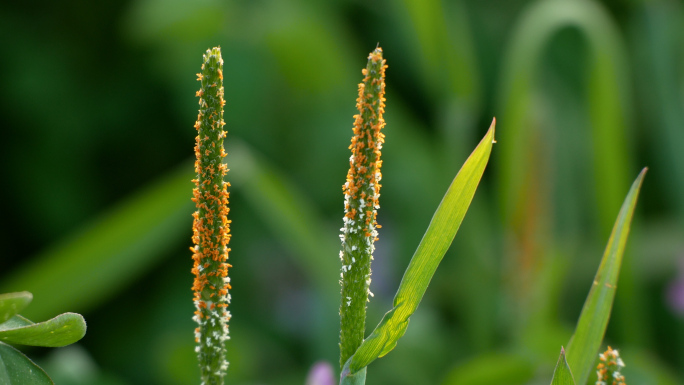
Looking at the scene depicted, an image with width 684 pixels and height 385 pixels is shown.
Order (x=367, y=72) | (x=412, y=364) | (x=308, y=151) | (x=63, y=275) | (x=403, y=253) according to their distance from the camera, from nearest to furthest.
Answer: (x=367, y=72), (x=63, y=275), (x=412, y=364), (x=403, y=253), (x=308, y=151)

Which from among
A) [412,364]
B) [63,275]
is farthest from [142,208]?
[412,364]

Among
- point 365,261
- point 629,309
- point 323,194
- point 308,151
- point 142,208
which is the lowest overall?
point 365,261

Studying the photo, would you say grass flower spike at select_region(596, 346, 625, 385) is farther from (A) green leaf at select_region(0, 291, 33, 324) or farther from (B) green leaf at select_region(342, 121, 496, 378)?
(A) green leaf at select_region(0, 291, 33, 324)

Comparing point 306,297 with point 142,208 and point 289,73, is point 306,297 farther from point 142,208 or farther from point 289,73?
point 142,208

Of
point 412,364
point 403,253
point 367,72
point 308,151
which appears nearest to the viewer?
point 367,72

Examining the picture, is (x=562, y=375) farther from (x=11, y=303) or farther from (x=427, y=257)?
(x=11, y=303)

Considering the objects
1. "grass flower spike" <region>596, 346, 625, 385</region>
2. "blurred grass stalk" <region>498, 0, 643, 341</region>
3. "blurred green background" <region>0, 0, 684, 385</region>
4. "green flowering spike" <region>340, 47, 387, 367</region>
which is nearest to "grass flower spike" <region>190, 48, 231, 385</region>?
"green flowering spike" <region>340, 47, 387, 367</region>
